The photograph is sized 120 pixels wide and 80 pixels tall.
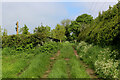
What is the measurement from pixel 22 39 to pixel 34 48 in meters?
1.87

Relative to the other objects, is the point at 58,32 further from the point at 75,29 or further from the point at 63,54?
the point at 63,54

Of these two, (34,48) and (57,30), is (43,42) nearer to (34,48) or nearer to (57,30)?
(34,48)

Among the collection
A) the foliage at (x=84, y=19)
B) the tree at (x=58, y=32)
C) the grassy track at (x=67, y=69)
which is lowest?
the grassy track at (x=67, y=69)

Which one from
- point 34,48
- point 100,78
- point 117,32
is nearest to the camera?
point 100,78

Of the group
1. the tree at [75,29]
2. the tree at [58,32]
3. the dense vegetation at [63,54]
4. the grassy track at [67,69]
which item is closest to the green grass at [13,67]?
the dense vegetation at [63,54]

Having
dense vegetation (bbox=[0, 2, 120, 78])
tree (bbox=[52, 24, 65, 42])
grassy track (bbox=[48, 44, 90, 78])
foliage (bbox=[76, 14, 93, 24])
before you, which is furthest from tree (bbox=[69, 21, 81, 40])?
grassy track (bbox=[48, 44, 90, 78])

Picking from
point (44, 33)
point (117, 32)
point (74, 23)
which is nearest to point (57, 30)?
point (74, 23)

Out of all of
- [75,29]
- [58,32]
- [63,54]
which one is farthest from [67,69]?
[75,29]

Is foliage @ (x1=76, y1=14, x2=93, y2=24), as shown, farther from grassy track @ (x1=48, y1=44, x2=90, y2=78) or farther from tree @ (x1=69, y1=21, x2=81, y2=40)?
grassy track @ (x1=48, y1=44, x2=90, y2=78)

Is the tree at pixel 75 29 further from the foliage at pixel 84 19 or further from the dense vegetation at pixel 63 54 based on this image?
the dense vegetation at pixel 63 54

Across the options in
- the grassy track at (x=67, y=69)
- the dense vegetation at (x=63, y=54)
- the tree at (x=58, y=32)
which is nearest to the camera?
the grassy track at (x=67, y=69)

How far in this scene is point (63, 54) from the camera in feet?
40.5

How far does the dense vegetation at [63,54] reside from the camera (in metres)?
6.20

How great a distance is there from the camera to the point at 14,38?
13.8 meters
